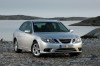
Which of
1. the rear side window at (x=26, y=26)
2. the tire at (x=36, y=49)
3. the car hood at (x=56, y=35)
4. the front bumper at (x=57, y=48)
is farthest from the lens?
the rear side window at (x=26, y=26)

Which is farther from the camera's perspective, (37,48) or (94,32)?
(94,32)

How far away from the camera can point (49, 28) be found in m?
17.5

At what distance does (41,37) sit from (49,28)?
1.28m

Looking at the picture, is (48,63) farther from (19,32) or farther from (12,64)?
(19,32)

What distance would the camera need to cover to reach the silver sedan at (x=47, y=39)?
16.1m

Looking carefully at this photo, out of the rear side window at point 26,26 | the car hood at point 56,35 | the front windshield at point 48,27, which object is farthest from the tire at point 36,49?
the rear side window at point 26,26

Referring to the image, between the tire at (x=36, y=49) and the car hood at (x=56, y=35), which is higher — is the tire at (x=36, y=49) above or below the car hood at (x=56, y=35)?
below

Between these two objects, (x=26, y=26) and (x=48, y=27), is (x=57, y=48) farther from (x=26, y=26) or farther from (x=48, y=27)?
(x=26, y=26)

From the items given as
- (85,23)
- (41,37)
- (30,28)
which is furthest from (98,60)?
(85,23)

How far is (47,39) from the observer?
16141 millimetres

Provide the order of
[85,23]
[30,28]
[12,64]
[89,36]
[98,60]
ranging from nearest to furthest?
[12,64]
[98,60]
[30,28]
[89,36]
[85,23]

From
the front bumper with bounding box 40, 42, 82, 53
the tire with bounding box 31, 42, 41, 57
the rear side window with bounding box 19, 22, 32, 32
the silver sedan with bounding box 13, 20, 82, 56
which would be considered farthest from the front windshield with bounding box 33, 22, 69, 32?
the front bumper with bounding box 40, 42, 82, 53

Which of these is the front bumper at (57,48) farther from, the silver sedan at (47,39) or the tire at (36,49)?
the tire at (36,49)

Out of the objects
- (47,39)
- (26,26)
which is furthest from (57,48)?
(26,26)
